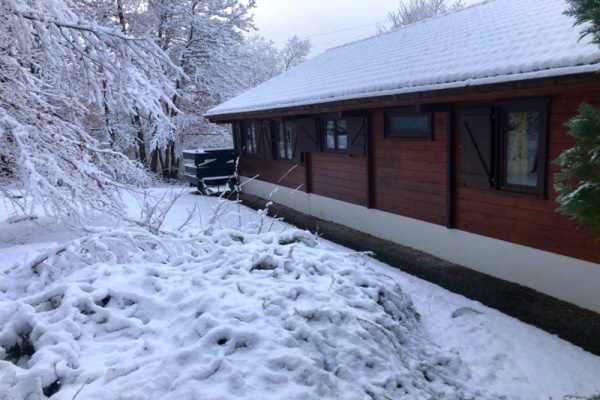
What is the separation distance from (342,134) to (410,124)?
2.08m

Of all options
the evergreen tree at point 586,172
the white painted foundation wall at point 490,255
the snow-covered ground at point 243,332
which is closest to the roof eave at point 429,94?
the evergreen tree at point 586,172

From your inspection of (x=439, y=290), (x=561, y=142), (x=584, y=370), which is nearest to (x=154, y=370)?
(x=584, y=370)

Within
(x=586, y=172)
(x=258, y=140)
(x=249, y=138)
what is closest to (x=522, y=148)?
(x=586, y=172)

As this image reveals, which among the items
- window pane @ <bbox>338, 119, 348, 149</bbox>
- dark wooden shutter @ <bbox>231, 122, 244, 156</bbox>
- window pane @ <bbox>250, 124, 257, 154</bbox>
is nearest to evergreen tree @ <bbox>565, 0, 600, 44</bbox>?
window pane @ <bbox>338, 119, 348, 149</bbox>

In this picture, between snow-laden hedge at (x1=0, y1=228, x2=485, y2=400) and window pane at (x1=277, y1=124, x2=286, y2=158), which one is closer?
snow-laden hedge at (x1=0, y1=228, x2=485, y2=400)

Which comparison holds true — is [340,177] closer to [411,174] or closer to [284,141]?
[411,174]

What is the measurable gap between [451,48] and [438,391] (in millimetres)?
5405

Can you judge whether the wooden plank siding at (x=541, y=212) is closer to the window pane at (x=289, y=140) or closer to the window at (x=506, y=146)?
the window at (x=506, y=146)

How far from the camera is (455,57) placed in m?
6.48

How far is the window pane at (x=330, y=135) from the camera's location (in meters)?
9.57

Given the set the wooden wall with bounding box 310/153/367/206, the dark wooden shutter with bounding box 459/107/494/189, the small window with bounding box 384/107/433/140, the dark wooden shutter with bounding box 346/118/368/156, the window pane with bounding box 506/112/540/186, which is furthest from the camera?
the wooden wall with bounding box 310/153/367/206

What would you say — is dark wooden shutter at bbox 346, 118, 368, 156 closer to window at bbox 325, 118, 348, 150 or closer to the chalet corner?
the chalet corner

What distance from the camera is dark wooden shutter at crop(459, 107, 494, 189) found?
5852 mm

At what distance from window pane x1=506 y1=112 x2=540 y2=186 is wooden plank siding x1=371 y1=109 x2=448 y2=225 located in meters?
1.10
